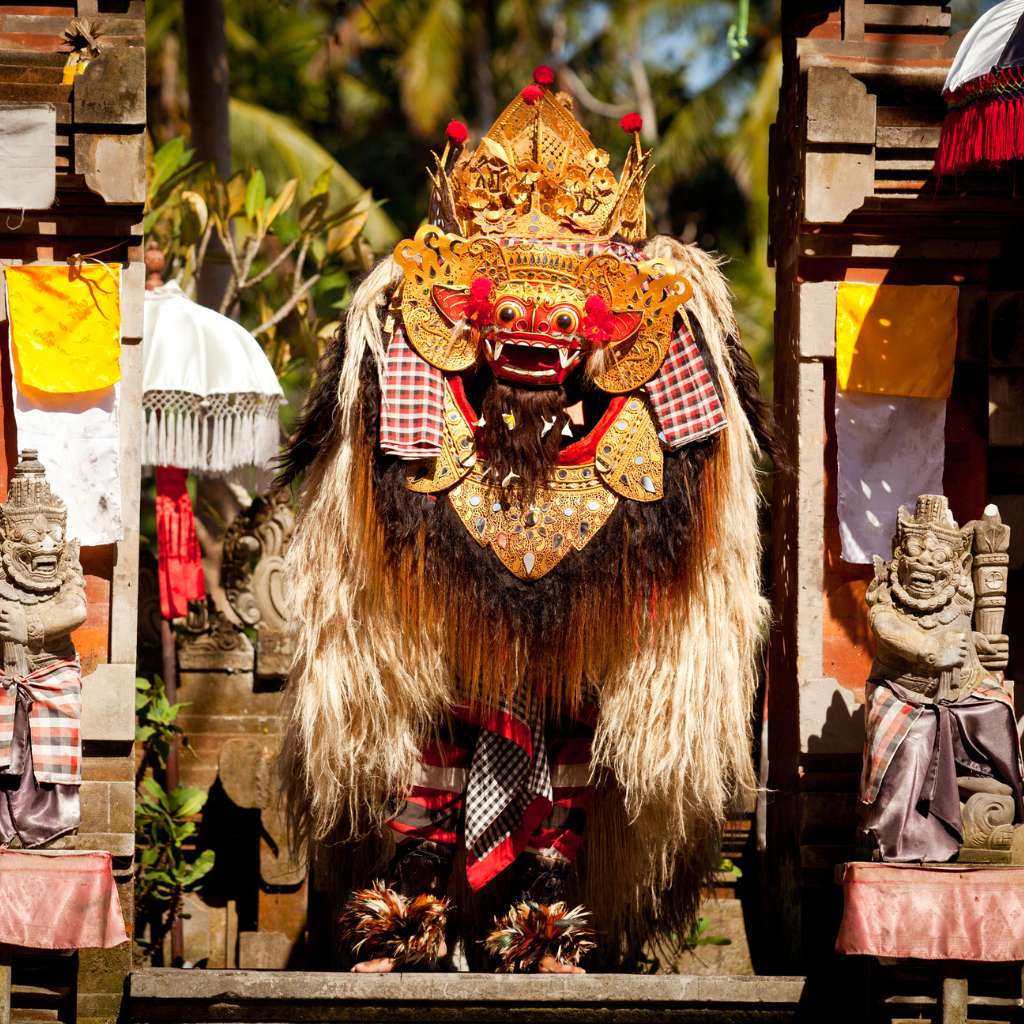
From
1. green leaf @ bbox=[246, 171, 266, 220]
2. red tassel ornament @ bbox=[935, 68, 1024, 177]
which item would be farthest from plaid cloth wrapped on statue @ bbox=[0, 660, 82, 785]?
green leaf @ bbox=[246, 171, 266, 220]

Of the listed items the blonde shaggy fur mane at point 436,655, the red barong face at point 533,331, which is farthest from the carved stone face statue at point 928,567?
the red barong face at point 533,331

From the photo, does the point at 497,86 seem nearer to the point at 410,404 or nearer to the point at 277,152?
the point at 277,152

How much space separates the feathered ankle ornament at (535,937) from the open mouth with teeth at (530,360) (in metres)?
1.64

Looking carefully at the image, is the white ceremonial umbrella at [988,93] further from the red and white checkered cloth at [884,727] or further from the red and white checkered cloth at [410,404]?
the red and white checkered cloth at [410,404]

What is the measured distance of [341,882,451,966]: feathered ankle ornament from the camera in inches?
238

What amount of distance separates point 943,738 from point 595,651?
109cm

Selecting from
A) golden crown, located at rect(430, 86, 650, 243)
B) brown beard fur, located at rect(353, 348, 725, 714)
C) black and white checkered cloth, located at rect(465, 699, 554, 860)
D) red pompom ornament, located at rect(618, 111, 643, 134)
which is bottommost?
black and white checkered cloth, located at rect(465, 699, 554, 860)

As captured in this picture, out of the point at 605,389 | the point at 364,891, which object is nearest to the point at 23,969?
the point at 364,891

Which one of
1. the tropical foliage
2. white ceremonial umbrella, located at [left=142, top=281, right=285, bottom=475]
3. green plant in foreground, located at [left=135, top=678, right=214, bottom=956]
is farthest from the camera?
the tropical foliage

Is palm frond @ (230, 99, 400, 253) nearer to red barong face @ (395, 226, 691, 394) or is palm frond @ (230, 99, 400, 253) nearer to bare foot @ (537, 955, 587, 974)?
red barong face @ (395, 226, 691, 394)

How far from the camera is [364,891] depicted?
20.2ft

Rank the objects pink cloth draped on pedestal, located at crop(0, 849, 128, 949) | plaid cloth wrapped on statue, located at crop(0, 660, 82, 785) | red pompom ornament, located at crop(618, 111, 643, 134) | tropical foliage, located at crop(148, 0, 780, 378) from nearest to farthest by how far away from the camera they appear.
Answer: pink cloth draped on pedestal, located at crop(0, 849, 128, 949)
plaid cloth wrapped on statue, located at crop(0, 660, 82, 785)
red pompom ornament, located at crop(618, 111, 643, 134)
tropical foliage, located at crop(148, 0, 780, 378)

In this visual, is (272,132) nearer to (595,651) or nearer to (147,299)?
(147,299)

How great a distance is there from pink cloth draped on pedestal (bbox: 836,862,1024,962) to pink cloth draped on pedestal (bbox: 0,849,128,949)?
2.21 meters
